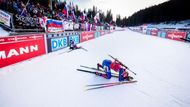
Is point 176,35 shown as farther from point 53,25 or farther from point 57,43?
point 57,43

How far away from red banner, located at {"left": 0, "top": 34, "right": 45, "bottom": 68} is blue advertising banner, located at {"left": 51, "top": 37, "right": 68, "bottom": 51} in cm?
116

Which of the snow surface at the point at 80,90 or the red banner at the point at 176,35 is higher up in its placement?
the red banner at the point at 176,35

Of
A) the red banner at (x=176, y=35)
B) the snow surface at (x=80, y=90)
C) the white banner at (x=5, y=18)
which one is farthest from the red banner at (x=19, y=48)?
the red banner at (x=176, y=35)

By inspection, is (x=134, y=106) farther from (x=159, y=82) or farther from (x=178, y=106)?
(x=159, y=82)

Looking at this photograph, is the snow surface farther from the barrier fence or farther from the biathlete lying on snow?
the barrier fence

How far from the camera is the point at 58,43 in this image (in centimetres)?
895

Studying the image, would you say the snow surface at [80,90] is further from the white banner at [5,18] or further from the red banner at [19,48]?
the white banner at [5,18]

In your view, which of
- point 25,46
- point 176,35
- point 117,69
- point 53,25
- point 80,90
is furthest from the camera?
point 176,35

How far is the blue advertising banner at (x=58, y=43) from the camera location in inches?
324

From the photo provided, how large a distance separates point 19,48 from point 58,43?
3611 millimetres

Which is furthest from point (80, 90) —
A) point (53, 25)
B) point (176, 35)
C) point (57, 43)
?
point (176, 35)

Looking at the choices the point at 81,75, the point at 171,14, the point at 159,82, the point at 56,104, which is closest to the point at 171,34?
the point at 159,82

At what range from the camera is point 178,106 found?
2.73 metres

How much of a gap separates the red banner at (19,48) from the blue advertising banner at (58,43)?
3.82 ft
